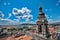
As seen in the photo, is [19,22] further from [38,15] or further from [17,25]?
[38,15]

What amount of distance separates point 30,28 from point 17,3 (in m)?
0.84

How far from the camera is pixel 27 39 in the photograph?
403cm

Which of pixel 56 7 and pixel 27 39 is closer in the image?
pixel 27 39

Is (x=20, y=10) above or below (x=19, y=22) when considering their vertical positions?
above

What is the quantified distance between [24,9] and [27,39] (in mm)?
880

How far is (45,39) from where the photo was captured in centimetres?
405

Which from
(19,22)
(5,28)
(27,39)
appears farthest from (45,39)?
(5,28)

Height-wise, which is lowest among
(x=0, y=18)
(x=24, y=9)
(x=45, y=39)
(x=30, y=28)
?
(x=45, y=39)

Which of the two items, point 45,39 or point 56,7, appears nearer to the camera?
point 45,39

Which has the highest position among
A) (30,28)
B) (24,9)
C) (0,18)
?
(24,9)

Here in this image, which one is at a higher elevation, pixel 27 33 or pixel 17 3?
pixel 17 3

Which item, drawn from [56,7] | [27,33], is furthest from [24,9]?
[56,7]

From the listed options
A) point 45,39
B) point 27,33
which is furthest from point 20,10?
point 45,39

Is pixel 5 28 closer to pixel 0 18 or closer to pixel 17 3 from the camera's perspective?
pixel 0 18
